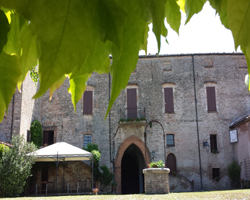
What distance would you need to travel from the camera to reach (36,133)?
18375 mm

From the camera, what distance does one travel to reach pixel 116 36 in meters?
0.37

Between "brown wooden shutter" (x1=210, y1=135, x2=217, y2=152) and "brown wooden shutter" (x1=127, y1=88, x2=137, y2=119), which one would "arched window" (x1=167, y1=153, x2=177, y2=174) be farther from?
"brown wooden shutter" (x1=127, y1=88, x2=137, y2=119)

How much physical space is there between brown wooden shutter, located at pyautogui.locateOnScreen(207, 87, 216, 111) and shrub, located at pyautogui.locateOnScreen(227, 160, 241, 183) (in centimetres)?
373

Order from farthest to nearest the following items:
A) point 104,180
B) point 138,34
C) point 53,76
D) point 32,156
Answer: point 104,180 → point 32,156 → point 138,34 → point 53,76

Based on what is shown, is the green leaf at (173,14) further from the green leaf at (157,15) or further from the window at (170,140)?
the window at (170,140)

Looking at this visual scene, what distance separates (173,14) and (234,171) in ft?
62.5

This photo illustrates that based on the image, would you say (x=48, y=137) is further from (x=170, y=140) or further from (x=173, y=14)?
(x=173, y=14)

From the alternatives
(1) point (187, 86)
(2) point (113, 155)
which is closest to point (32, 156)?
(2) point (113, 155)

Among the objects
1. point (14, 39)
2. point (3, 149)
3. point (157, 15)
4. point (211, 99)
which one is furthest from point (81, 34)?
point (211, 99)

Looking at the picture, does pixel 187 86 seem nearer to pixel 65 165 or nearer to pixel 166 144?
pixel 166 144

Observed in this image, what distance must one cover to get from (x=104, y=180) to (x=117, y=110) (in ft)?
15.1

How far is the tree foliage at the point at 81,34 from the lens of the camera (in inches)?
13.2

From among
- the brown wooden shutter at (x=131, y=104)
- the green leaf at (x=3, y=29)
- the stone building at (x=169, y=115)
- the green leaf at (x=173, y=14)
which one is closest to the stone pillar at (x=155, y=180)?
the stone building at (x=169, y=115)

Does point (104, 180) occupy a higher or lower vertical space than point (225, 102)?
lower
